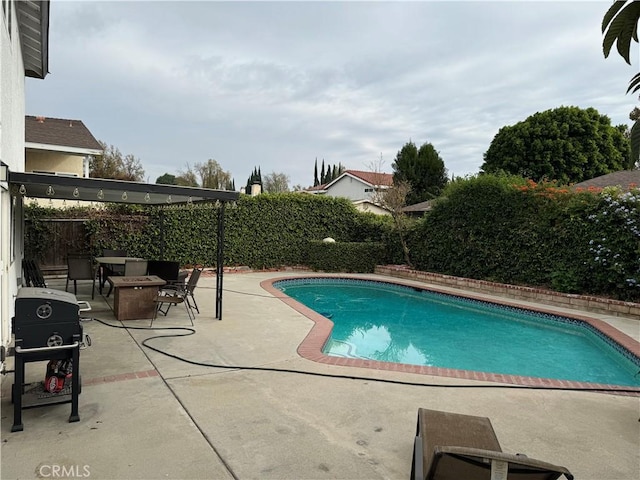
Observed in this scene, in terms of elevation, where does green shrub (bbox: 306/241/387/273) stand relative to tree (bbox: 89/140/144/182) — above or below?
below

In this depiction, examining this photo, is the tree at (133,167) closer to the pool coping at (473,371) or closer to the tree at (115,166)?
the tree at (115,166)

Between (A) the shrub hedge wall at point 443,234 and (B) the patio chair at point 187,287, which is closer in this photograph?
(B) the patio chair at point 187,287

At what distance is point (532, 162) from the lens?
27688mm

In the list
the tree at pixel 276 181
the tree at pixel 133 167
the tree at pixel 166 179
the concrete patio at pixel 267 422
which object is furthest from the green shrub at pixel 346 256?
the tree at pixel 276 181

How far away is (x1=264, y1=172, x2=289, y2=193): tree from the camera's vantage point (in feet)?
155

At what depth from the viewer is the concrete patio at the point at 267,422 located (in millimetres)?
3076

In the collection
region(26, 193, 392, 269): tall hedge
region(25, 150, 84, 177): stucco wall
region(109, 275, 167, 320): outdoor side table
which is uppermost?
region(25, 150, 84, 177): stucco wall

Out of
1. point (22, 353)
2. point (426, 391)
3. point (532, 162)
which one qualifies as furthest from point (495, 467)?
point (532, 162)

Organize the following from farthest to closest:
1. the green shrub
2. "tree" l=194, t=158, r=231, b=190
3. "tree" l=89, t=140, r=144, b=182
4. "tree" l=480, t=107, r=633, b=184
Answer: "tree" l=194, t=158, r=231, b=190 → "tree" l=89, t=140, r=144, b=182 → "tree" l=480, t=107, r=633, b=184 → the green shrub

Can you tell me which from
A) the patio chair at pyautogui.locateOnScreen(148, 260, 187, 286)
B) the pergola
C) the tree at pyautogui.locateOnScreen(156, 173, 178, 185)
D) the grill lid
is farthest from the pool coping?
the tree at pyautogui.locateOnScreen(156, 173, 178, 185)

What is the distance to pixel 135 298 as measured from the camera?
776 cm

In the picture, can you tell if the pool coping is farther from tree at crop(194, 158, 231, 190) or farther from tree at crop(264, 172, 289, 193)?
tree at crop(264, 172, 289, 193)

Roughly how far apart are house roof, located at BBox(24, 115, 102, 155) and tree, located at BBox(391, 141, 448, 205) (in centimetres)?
1959

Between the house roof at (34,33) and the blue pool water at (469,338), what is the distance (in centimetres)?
809
